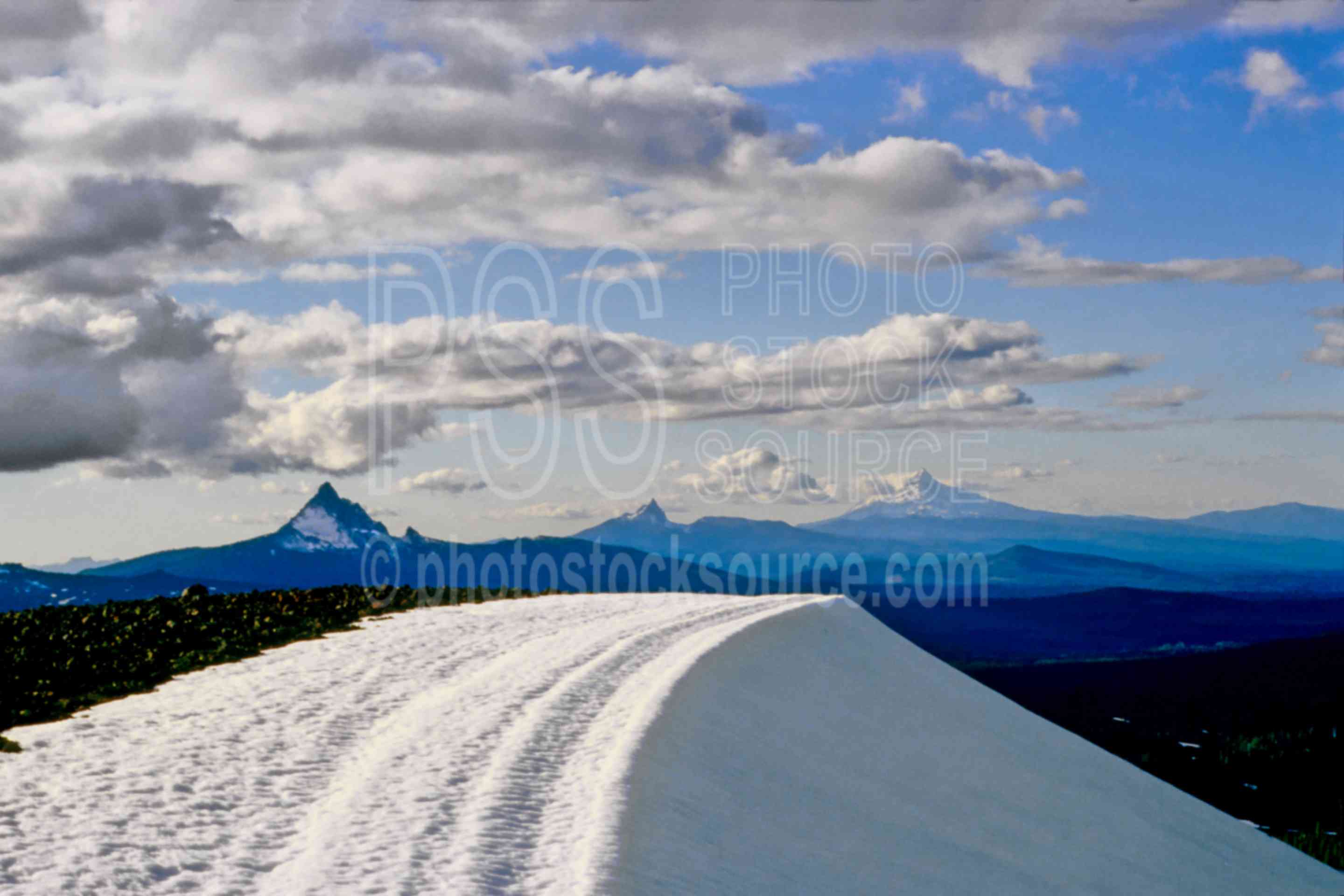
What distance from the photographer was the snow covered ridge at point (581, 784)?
982 cm

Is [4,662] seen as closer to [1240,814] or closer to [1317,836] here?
[1317,836]

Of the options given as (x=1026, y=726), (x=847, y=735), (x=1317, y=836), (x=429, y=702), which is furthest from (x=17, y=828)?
(x=1317, y=836)

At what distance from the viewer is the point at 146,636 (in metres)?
21.2

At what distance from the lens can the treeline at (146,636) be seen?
53.3 feet

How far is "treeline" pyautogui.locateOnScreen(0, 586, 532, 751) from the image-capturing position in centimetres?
1625

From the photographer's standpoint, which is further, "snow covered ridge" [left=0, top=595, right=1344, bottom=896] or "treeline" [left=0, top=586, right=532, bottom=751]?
"treeline" [left=0, top=586, right=532, bottom=751]

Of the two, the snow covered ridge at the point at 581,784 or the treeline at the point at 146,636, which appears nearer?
the snow covered ridge at the point at 581,784

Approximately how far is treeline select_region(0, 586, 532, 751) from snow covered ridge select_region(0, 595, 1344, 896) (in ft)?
2.62

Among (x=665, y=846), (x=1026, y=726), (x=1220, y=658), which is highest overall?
(x=665, y=846)

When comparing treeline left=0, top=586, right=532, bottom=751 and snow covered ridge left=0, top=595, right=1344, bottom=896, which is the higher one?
treeline left=0, top=586, right=532, bottom=751

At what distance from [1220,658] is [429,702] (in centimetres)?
11882

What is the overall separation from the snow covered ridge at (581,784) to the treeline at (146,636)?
799mm

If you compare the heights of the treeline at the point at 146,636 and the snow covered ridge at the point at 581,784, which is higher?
the treeline at the point at 146,636

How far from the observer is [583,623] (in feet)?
80.3
